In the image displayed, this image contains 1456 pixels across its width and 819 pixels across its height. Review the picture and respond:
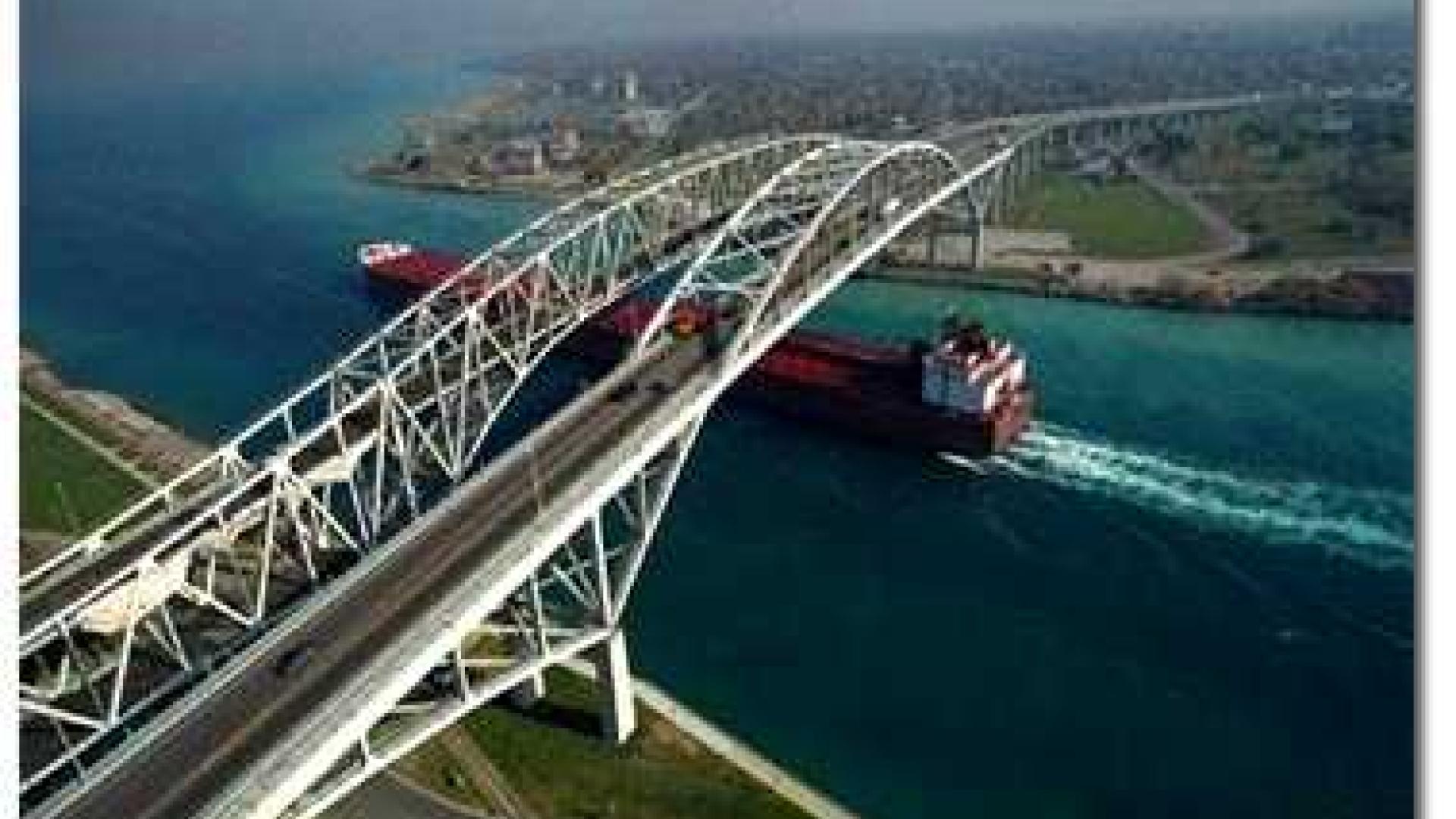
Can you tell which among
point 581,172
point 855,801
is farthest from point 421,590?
point 581,172

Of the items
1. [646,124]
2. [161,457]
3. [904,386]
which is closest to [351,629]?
[904,386]

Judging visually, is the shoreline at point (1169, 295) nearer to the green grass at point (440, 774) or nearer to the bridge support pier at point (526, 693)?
the bridge support pier at point (526, 693)

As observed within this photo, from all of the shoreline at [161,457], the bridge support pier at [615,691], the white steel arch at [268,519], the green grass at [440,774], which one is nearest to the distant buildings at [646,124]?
the shoreline at [161,457]

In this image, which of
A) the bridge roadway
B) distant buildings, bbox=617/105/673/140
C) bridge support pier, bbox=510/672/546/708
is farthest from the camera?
distant buildings, bbox=617/105/673/140

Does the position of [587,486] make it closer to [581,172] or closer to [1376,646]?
[1376,646]

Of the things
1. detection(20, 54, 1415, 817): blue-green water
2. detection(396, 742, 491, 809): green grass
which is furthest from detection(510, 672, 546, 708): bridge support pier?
detection(20, 54, 1415, 817): blue-green water

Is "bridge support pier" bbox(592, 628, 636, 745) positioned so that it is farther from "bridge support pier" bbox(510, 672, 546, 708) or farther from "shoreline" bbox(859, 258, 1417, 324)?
"shoreline" bbox(859, 258, 1417, 324)
